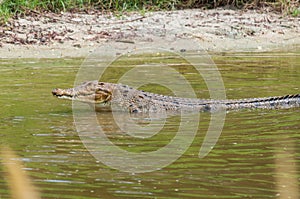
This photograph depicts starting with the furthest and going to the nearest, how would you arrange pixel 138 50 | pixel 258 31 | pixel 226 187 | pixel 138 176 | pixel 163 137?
pixel 258 31 < pixel 138 50 < pixel 163 137 < pixel 138 176 < pixel 226 187

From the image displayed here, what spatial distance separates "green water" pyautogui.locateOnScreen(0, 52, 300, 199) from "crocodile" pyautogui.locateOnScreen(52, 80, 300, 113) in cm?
21

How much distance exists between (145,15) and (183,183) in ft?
34.3

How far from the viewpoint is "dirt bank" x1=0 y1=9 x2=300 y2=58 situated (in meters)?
13.0

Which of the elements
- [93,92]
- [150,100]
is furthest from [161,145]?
[93,92]

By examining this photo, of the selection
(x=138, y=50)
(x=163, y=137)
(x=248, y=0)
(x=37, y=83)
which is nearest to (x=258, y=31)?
(x=248, y=0)

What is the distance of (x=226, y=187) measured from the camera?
441 cm

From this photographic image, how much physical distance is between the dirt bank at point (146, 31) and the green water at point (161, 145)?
342 centimetres

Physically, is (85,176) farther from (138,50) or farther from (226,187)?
(138,50)

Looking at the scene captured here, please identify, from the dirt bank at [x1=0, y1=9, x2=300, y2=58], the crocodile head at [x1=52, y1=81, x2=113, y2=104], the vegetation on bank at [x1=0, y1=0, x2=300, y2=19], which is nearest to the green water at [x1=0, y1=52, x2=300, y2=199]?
the crocodile head at [x1=52, y1=81, x2=113, y2=104]

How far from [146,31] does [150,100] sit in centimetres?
591

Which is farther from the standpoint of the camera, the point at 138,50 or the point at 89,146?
the point at 138,50

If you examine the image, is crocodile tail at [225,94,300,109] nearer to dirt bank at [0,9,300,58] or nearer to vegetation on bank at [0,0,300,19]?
dirt bank at [0,9,300,58]

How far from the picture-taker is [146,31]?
13.9m

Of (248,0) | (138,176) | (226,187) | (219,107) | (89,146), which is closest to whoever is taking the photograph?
(226,187)
